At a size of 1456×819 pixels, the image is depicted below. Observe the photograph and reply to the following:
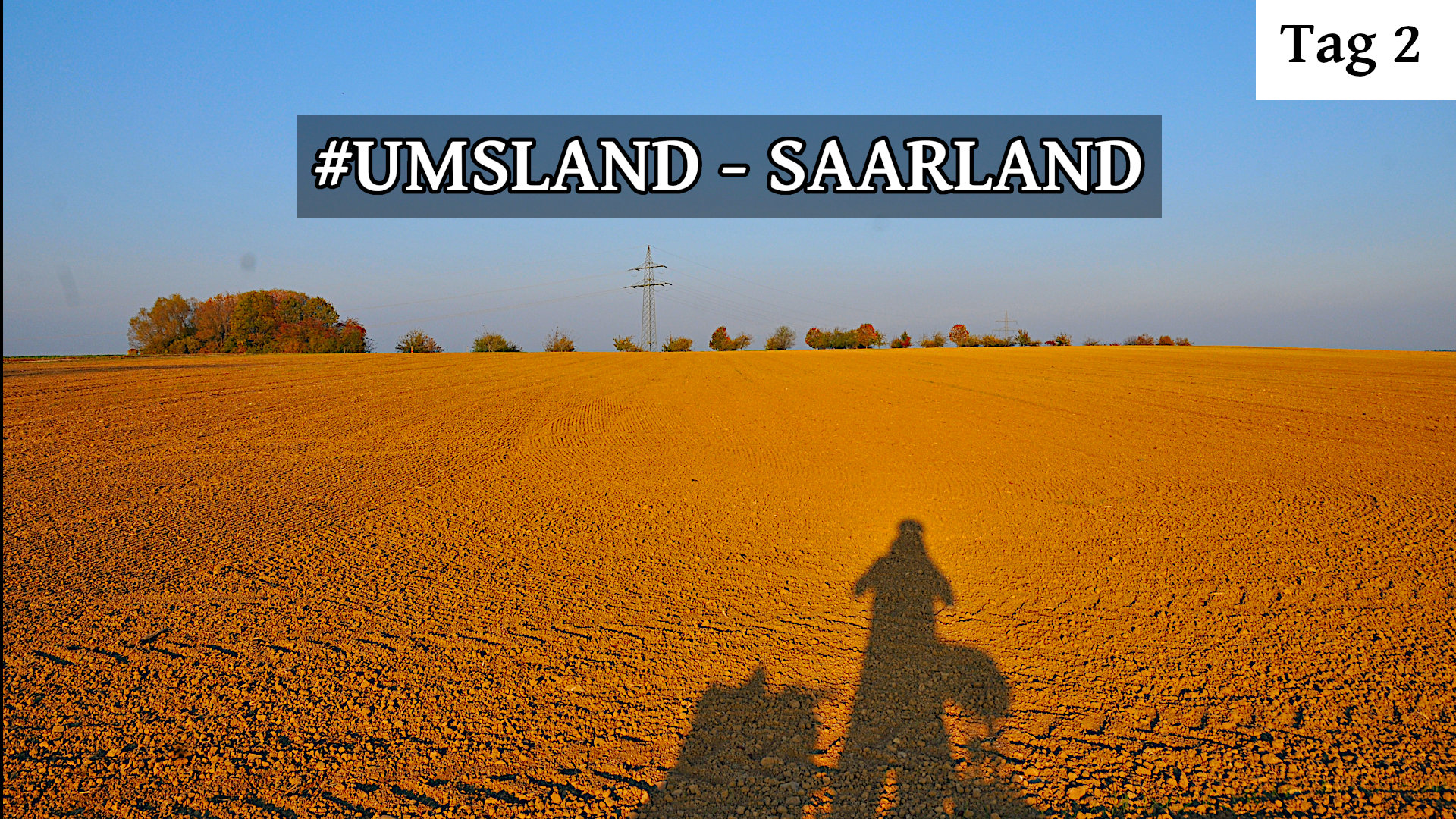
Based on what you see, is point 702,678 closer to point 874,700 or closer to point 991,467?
point 874,700

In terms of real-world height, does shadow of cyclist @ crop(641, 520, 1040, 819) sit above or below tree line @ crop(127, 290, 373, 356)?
below

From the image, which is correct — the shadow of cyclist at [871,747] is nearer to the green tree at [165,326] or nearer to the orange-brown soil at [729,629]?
the orange-brown soil at [729,629]

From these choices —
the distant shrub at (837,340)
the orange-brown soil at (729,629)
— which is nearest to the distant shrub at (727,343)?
the distant shrub at (837,340)

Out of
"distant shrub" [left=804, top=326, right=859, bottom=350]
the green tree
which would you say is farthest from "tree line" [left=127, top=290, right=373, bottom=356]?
"distant shrub" [left=804, top=326, right=859, bottom=350]

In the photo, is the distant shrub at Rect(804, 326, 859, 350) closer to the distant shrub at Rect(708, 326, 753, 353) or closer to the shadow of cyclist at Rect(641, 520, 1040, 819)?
the distant shrub at Rect(708, 326, 753, 353)

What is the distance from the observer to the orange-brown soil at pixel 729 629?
311cm

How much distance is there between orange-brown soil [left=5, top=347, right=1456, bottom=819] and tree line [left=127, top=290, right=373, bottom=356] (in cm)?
5984

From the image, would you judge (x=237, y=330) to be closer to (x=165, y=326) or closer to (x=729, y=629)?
(x=165, y=326)

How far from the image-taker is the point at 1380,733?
133 inches

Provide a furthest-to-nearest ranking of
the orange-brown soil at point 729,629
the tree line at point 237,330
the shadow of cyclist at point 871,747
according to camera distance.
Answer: the tree line at point 237,330, the orange-brown soil at point 729,629, the shadow of cyclist at point 871,747

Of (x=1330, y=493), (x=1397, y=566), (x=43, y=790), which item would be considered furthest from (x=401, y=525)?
Result: (x=1330, y=493)

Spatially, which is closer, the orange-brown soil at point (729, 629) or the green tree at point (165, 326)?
the orange-brown soil at point (729, 629)

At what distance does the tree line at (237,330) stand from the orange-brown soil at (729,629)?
59840 mm

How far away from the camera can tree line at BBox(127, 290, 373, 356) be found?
62.8 metres
